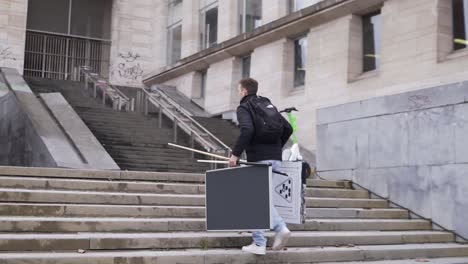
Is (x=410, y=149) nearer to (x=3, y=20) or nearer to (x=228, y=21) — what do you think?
(x=228, y=21)

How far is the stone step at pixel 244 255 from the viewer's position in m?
5.70

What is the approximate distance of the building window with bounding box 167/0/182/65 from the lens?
92.1 ft

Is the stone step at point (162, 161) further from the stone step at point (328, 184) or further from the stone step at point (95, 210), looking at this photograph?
the stone step at point (95, 210)

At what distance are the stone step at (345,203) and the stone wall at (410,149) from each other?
0.26m

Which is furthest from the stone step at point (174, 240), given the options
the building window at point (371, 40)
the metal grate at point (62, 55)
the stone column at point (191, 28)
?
the metal grate at point (62, 55)

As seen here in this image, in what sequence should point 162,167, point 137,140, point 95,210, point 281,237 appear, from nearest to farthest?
point 281,237
point 95,210
point 162,167
point 137,140

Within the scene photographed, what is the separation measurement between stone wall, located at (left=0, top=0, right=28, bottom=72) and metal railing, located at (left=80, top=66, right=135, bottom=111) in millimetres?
3783

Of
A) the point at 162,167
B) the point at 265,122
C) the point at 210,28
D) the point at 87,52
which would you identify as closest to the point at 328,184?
the point at 265,122

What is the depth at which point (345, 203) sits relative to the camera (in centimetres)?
938

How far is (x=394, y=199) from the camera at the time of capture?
974cm

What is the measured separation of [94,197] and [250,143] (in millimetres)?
2328

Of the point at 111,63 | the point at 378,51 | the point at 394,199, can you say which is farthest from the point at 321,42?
the point at 111,63

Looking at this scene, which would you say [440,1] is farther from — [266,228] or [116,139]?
[266,228]

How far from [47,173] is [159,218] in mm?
1830
